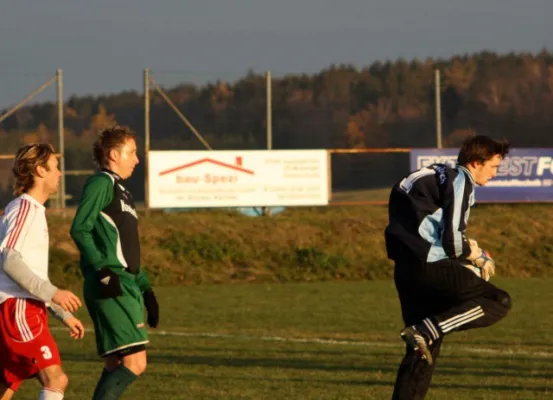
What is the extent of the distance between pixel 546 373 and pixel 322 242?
15.2m

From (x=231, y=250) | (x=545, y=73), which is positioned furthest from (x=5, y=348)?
(x=545, y=73)

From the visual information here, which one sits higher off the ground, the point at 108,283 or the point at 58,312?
the point at 108,283

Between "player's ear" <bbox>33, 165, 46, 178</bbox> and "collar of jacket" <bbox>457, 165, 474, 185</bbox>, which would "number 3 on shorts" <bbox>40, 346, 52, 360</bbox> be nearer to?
"player's ear" <bbox>33, 165, 46, 178</bbox>

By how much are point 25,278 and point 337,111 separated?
38781mm

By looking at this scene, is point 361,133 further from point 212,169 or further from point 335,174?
point 212,169

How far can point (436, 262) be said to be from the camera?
8602 mm

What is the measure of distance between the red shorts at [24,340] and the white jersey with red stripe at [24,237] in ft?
0.21

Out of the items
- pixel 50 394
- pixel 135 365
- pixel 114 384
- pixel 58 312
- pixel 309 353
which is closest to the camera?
pixel 50 394

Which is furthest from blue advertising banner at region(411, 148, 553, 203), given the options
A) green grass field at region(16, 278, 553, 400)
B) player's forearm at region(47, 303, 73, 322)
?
player's forearm at region(47, 303, 73, 322)

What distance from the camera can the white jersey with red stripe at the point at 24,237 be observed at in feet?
24.4

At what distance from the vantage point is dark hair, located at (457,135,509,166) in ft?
28.9

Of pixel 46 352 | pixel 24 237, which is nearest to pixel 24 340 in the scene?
pixel 46 352

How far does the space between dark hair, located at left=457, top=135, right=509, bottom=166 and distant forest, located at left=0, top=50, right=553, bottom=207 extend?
21517 mm

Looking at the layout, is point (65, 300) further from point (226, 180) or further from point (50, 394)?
point (226, 180)
